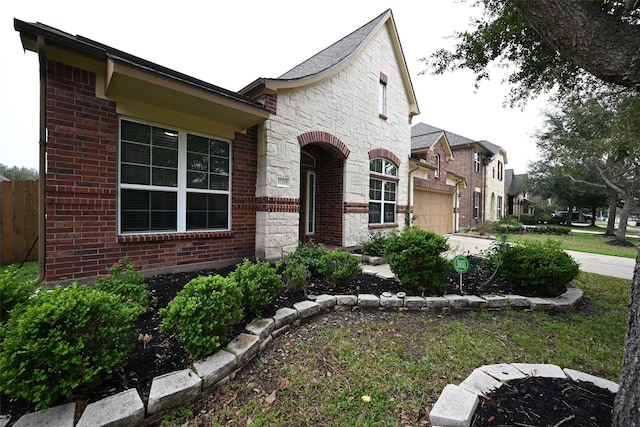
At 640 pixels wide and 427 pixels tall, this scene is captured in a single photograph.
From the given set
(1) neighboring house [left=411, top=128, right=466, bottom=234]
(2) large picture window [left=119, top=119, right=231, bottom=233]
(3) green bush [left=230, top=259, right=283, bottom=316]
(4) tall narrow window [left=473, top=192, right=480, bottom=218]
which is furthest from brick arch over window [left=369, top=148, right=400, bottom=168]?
(4) tall narrow window [left=473, top=192, right=480, bottom=218]

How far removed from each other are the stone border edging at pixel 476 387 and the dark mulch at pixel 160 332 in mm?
2072

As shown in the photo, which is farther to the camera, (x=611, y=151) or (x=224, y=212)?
(x=611, y=151)

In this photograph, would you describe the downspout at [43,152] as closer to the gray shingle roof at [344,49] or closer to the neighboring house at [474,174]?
the gray shingle roof at [344,49]

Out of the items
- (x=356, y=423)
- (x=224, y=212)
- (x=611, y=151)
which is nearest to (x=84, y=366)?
(x=356, y=423)

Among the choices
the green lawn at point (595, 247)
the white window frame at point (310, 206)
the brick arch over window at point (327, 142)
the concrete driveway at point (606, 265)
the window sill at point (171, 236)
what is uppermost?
the brick arch over window at point (327, 142)

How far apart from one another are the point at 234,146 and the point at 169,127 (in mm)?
1269

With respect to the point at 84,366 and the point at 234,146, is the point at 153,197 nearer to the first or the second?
the point at 234,146

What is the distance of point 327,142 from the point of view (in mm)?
7023

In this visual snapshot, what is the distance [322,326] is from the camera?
3.47 m

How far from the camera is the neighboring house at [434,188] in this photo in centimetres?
1180

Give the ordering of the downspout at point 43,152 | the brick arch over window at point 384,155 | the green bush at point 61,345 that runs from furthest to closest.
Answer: the brick arch over window at point 384,155, the downspout at point 43,152, the green bush at point 61,345

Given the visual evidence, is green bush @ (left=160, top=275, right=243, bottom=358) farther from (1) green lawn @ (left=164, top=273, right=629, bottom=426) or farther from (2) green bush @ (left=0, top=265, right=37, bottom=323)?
(2) green bush @ (left=0, top=265, right=37, bottom=323)

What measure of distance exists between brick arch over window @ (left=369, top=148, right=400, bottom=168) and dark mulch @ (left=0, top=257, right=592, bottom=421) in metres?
4.46

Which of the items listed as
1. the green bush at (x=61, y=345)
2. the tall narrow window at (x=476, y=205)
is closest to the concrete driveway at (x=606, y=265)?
the green bush at (x=61, y=345)
